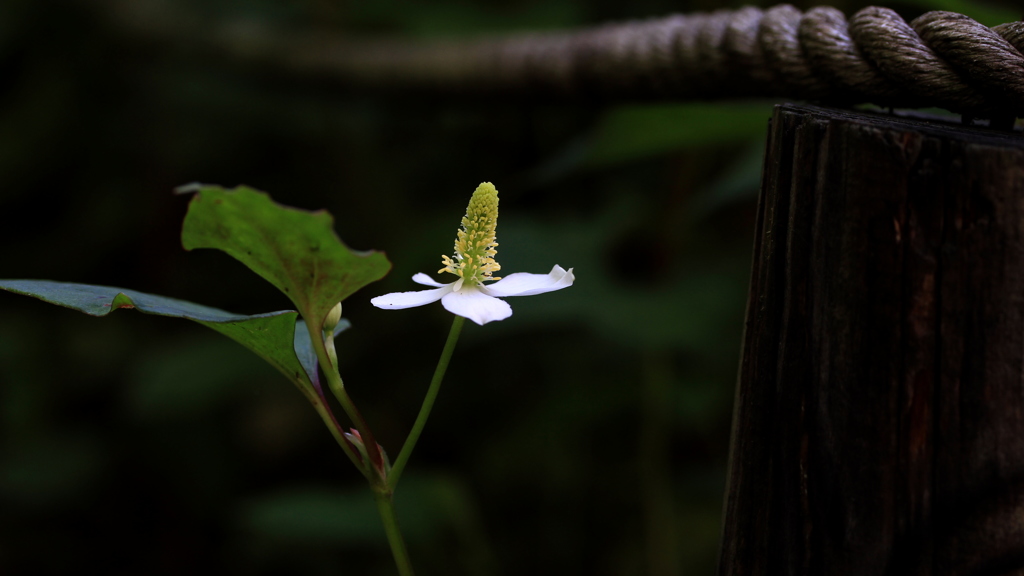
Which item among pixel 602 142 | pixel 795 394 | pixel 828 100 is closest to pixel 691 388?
pixel 602 142

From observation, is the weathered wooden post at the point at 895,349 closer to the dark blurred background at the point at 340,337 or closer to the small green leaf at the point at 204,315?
the small green leaf at the point at 204,315

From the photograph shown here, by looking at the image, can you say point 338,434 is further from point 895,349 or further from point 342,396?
point 895,349

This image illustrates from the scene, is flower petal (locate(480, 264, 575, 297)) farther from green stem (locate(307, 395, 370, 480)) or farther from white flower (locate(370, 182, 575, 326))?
green stem (locate(307, 395, 370, 480))

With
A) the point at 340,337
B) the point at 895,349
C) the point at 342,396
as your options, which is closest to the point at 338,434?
the point at 342,396

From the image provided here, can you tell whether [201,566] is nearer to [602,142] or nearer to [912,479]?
[602,142]

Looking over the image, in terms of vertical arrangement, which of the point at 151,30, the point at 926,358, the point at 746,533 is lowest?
the point at 746,533
